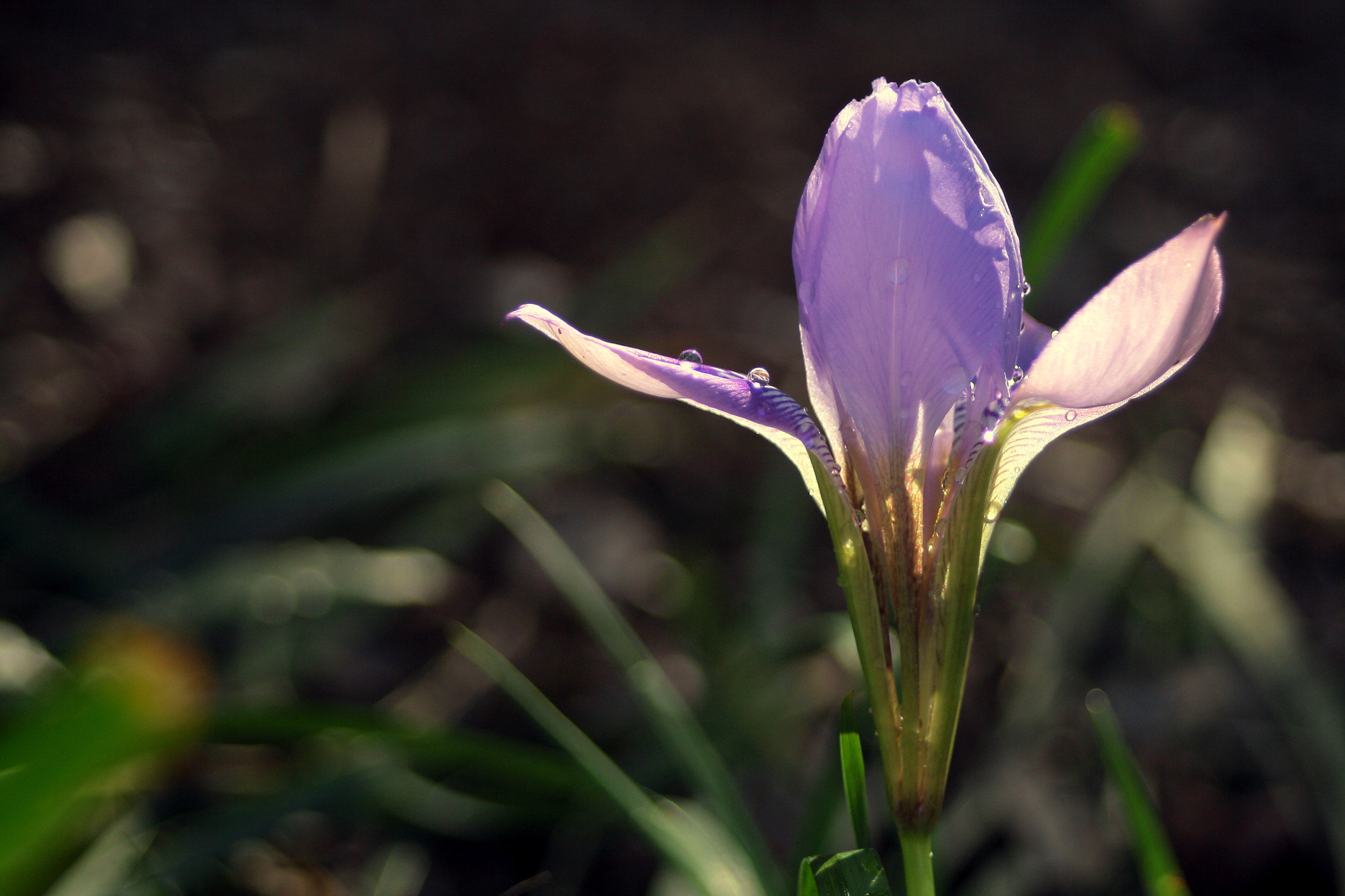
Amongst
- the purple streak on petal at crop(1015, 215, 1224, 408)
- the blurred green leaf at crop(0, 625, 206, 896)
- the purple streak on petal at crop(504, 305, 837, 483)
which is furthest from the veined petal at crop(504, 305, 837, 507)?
the blurred green leaf at crop(0, 625, 206, 896)

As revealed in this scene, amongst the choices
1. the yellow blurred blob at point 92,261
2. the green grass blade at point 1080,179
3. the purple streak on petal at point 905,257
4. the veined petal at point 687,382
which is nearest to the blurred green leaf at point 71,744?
the veined petal at point 687,382

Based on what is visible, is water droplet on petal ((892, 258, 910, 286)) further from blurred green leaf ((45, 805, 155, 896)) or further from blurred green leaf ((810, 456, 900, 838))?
blurred green leaf ((45, 805, 155, 896))

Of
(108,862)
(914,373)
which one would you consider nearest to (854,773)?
(914,373)

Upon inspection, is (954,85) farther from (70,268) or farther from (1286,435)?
(70,268)

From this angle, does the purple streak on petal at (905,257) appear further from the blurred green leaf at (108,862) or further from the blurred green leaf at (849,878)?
the blurred green leaf at (108,862)

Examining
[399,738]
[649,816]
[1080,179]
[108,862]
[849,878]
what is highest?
[1080,179]

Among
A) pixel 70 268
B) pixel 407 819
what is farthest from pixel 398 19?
pixel 407 819

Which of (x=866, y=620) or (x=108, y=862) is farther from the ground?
(x=866, y=620)

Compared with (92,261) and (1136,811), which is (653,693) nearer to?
(1136,811)
